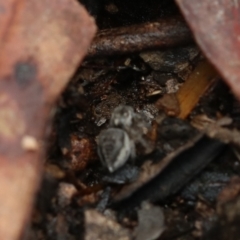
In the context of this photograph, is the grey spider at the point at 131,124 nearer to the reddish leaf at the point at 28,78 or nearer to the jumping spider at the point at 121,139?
the jumping spider at the point at 121,139

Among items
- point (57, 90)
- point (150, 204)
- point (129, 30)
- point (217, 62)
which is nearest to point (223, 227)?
point (150, 204)

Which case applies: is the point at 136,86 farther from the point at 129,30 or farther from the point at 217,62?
the point at 217,62

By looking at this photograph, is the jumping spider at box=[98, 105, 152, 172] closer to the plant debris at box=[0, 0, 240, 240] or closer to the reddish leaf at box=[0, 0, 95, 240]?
the plant debris at box=[0, 0, 240, 240]

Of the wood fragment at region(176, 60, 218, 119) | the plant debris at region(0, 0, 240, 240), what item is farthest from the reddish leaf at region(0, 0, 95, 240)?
the wood fragment at region(176, 60, 218, 119)

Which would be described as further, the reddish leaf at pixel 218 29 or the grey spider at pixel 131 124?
the grey spider at pixel 131 124

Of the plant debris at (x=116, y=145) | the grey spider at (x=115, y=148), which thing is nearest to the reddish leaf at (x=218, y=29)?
the plant debris at (x=116, y=145)

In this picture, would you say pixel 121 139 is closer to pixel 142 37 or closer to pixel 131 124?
pixel 131 124

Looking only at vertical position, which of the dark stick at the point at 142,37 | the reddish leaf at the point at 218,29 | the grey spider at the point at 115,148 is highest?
the reddish leaf at the point at 218,29
